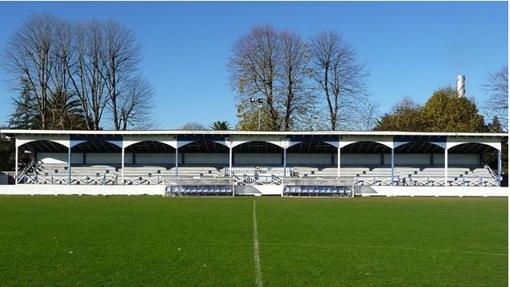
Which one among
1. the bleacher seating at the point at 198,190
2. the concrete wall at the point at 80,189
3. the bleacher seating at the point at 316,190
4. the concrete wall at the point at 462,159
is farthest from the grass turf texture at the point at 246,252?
the concrete wall at the point at 462,159

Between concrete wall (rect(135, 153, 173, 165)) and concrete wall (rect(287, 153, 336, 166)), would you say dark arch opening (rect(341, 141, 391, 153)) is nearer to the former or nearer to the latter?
concrete wall (rect(287, 153, 336, 166))

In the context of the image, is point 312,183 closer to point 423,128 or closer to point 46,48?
point 423,128

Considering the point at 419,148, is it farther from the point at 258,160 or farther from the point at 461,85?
the point at 461,85

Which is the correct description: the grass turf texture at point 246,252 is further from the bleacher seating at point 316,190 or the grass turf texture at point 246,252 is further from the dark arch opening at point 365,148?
the dark arch opening at point 365,148

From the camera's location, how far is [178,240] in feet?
38.4

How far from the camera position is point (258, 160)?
41375 mm

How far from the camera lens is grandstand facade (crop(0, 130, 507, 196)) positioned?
35594mm

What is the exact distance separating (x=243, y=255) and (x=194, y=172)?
30.8 metres

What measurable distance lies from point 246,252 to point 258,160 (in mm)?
31221

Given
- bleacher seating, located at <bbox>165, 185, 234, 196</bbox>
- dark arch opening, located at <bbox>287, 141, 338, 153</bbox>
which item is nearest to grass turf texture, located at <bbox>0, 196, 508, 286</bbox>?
bleacher seating, located at <bbox>165, 185, 234, 196</bbox>

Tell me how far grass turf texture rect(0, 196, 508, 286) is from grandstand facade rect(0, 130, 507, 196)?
1879cm

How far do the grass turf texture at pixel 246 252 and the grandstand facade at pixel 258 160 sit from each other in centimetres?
1879

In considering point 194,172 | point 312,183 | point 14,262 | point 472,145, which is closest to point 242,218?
point 14,262

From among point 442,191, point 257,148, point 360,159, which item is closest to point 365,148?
point 360,159
